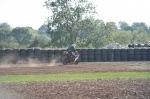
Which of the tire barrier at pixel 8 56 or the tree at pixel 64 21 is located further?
the tree at pixel 64 21

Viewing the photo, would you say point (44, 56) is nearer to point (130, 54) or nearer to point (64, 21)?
point (130, 54)

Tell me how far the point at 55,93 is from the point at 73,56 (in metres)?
19.1

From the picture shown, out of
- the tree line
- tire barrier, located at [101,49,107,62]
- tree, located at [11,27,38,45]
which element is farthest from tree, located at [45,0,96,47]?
tree, located at [11,27,38,45]

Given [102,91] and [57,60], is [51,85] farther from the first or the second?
[57,60]

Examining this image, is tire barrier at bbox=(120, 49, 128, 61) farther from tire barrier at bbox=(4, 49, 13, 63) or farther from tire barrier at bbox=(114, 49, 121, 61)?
tire barrier at bbox=(4, 49, 13, 63)

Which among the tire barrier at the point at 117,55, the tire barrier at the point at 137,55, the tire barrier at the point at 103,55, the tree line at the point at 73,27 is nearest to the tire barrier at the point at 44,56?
the tire barrier at the point at 103,55

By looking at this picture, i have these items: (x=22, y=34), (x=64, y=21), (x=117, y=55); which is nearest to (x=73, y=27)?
(x=64, y=21)

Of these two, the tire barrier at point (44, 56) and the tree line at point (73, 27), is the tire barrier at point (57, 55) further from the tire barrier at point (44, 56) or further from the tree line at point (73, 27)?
the tree line at point (73, 27)

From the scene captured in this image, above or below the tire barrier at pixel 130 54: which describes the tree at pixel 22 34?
above

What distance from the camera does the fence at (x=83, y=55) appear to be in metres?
38.4

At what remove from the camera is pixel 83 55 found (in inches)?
1554

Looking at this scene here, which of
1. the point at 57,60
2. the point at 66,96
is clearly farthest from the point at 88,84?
the point at 57,60

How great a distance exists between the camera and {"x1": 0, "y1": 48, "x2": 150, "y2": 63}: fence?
38.4 meters

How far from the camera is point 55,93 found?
14.8 m
